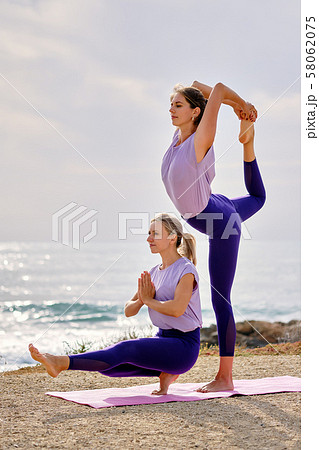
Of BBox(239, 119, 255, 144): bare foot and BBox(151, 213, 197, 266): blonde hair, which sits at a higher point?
BBox(239, 119, 255, 144): bare foot

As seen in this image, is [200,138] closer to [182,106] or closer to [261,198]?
[182,106]

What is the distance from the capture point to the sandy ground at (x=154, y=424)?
279cm

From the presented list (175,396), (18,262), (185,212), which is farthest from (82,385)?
(18,262)

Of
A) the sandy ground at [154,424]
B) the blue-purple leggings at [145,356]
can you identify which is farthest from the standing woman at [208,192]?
the sandy ground at [154,424]

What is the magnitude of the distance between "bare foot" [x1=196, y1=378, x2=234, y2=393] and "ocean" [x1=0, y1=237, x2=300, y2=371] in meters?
7.16

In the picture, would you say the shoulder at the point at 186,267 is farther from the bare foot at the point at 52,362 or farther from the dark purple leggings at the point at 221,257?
the bare foot at the point at 52,362

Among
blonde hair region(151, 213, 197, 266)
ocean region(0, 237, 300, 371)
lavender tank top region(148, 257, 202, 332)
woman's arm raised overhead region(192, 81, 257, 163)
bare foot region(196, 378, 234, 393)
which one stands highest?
woman's arm raised overhead region(192, 81, 257, 163)

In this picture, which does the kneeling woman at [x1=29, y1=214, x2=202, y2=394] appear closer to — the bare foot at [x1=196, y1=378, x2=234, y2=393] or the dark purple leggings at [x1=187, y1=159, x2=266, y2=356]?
the dark purple leggings at [x1=187, y1=159, x2=266, y2=356]

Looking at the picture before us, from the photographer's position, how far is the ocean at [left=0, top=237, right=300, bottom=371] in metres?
17.1

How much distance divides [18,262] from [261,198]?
32874 millimetres

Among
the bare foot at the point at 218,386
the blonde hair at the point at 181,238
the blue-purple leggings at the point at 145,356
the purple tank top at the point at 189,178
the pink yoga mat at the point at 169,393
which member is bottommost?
the pink yoga mat at the point at 169,393

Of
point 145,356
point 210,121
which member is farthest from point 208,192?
point 145,356

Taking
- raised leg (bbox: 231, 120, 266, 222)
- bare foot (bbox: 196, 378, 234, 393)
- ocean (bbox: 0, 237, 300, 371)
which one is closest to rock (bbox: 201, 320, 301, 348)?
ocean (bbox: 0, 237, 300, 371)

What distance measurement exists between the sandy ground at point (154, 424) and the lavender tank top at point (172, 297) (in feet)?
1.72
